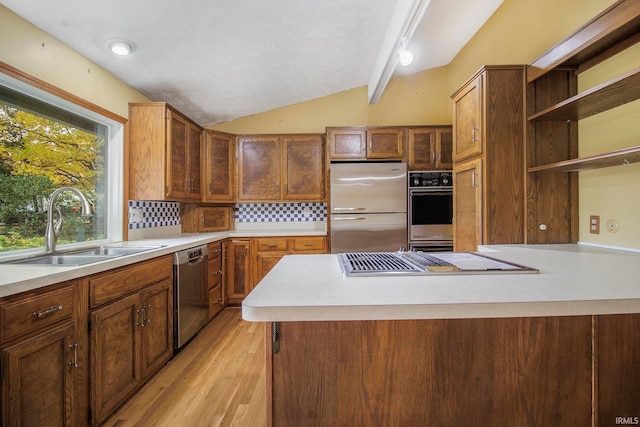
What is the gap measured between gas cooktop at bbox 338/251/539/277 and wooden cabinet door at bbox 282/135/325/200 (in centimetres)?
219

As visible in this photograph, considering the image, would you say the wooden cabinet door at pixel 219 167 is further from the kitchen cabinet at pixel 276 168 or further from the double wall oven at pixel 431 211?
the double wall oven at pixel 431 211

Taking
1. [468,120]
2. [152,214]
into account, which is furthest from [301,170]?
[468,120]

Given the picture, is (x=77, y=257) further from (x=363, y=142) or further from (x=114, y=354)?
(x=363, y=142)

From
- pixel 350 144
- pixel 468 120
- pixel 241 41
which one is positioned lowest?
pixel 468 120

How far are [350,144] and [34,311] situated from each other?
9.78ft

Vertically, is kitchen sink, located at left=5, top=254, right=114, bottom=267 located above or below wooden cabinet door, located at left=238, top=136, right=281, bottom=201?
below

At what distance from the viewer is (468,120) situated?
2178 mm

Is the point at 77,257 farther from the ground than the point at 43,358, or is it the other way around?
the point at 77,257

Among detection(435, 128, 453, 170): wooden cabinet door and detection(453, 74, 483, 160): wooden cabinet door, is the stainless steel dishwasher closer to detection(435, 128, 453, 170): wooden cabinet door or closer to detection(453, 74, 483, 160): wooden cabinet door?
detection(453, 74, 483, 160): wooden cabinet door

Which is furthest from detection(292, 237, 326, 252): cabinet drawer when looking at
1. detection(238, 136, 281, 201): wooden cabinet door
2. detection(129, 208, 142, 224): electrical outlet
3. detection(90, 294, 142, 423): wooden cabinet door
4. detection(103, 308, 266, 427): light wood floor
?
detection(90, 294, 142, 423): wooden cabinet door

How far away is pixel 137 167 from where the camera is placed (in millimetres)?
2490

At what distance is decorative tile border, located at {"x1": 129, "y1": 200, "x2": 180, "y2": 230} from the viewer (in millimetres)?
2562

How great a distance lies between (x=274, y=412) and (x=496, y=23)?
3.58m

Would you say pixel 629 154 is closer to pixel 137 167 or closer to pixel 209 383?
pixel 209 383
